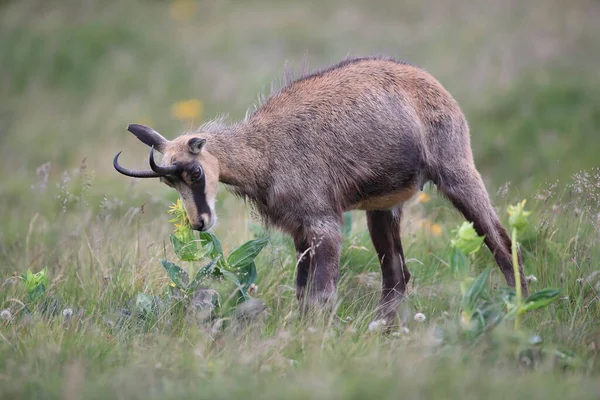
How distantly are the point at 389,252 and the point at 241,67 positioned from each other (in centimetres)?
861

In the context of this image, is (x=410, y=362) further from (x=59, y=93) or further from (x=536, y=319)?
(x=59, y=93)

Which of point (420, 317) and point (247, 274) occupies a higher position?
point (247, 274)

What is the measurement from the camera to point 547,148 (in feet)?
37.0

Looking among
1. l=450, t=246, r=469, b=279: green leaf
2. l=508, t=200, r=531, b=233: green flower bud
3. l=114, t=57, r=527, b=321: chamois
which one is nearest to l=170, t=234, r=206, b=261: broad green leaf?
l=114, t=57, r=527, b=321: chamois

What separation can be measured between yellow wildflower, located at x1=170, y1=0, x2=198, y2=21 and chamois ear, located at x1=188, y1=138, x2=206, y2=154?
38.1ft

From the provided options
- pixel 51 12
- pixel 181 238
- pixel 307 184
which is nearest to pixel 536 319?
pixel 307 184

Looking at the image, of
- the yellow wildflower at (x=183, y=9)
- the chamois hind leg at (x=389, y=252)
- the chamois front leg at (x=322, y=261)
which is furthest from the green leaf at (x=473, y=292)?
the yellow wildflower at (x=183, y=9)

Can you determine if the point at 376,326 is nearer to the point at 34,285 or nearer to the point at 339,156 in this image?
the point at 339,156

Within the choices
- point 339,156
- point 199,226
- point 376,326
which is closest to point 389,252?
point 339,156

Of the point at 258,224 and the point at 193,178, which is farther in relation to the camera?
the point at 258,224

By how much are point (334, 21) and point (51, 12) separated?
5722 millimetres

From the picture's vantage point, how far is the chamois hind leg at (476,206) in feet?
19.5

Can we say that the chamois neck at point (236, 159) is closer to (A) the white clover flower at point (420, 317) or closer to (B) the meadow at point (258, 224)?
(B) the meadow at point (258, 224)

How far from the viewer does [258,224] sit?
23.5ft
